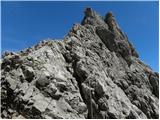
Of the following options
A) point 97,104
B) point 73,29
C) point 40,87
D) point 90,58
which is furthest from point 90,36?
Result: point 40,87

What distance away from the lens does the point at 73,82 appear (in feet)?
110

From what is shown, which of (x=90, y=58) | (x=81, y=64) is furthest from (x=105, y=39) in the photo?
(x=81, y=64)

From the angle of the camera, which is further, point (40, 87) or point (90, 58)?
point (90, 58)

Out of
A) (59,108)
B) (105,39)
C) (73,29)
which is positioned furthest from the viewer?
(105,39)

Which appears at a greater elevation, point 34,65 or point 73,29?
point 73,29

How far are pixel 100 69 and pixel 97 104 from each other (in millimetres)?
9571

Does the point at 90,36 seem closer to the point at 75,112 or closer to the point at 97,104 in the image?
the point at 97,104

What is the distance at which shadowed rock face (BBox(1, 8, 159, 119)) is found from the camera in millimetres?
27922

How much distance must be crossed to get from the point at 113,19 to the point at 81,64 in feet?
103

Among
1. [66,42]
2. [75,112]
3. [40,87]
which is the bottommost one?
[75,112]

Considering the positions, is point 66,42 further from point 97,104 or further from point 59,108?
point 59,108

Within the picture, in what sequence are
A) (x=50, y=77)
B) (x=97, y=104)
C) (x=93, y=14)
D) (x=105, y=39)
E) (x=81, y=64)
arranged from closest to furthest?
(x=50, y=77)
(x=97, y=104)
(x=81, y=64)
(x=105, y=39)
(x=93, y=14)

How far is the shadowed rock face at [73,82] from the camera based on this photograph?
27.9m

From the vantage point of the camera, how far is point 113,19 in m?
66.4
